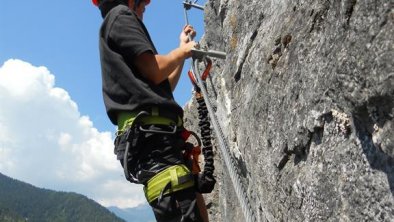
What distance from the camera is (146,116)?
3.94m

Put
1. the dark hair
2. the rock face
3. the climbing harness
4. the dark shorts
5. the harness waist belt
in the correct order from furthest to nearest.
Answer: the dark hair
the harness waist belt
the dark shorts
the climbing harness
the rock face

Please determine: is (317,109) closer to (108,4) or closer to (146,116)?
(146,116)

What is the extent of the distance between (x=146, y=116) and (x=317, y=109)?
1519mm

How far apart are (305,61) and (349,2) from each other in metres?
0.83

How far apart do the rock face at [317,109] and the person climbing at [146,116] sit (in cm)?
94

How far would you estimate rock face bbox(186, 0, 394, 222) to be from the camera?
255 centimetres

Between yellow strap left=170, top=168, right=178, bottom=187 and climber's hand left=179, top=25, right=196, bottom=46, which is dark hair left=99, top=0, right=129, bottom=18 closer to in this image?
climber's hand left=179, top=25, right=196, bottom=46

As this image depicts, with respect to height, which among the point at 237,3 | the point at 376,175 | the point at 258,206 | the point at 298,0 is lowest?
the point at 376,175

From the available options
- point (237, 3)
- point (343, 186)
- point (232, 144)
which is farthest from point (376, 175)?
point (237, 3)

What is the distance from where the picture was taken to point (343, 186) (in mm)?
3051

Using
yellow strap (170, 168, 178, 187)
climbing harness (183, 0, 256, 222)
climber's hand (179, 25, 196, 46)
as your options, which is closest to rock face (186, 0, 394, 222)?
climbing harness (183, 0, 256, 222)

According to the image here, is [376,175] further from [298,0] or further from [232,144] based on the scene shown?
[232,144]

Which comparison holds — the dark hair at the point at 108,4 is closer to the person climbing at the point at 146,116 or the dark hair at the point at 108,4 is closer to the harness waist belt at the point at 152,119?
the person climbing at the point at 146,116

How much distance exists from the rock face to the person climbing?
36.9 inches
